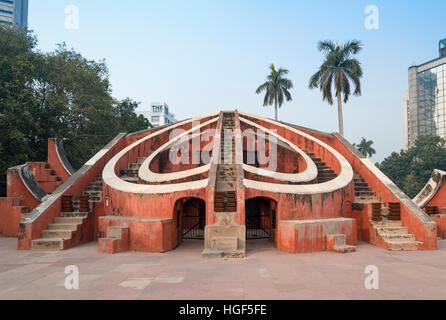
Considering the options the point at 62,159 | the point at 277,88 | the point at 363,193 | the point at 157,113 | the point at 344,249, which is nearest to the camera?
the point at 344,249

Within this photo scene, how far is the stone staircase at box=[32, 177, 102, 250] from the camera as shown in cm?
771

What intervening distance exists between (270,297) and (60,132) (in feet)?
45.5

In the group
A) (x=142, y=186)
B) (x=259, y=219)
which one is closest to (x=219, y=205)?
(x=142, y=186)

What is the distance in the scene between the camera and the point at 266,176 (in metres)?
8.59

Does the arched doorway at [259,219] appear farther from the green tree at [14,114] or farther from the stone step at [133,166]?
the green tree at [14,114]

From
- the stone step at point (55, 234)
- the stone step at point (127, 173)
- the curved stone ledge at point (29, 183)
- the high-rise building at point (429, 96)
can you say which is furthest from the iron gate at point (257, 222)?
the high-rise building at point (429, 96)

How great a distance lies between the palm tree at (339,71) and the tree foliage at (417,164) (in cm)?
1591

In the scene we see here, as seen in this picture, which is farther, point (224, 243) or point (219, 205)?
point (219, 205)

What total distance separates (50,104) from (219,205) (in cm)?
1131

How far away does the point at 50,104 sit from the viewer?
14531mm

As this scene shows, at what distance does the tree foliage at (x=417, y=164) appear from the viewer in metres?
Answer: 31.7

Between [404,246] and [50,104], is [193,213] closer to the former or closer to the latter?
[404,246]
